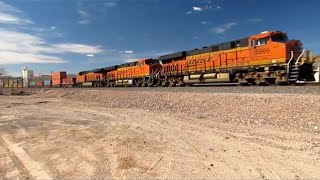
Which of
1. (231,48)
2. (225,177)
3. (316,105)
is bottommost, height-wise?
(225,177)

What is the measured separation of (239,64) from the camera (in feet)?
71.8

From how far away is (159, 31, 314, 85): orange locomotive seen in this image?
59.6 feet

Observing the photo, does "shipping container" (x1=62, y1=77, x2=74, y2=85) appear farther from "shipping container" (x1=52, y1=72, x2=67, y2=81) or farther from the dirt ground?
the dirt ground

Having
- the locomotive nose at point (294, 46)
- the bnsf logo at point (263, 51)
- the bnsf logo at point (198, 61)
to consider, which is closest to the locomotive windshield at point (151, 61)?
the bnsf logo at point (198, 61)

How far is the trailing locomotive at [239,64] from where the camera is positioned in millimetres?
18259

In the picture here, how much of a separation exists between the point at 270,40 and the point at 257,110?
8.48 m

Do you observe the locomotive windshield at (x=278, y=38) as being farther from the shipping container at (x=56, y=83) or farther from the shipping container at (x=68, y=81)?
the shipping container at (x=56, y=83)

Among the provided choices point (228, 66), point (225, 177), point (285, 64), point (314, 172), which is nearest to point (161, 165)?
point (225, 177)

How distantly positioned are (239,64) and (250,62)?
3.59 feet

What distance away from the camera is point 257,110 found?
12602 mm

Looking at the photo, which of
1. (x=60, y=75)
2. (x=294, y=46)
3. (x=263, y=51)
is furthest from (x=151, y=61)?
(x=60, y=75)

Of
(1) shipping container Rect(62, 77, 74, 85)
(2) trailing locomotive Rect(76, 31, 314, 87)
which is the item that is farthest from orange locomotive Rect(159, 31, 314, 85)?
(1) shipping container Rect(62, 77, 74, 85)

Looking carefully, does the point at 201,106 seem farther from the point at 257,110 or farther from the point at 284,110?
the point at 284,110

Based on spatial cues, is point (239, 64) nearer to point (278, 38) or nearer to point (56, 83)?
point (278, 38)
